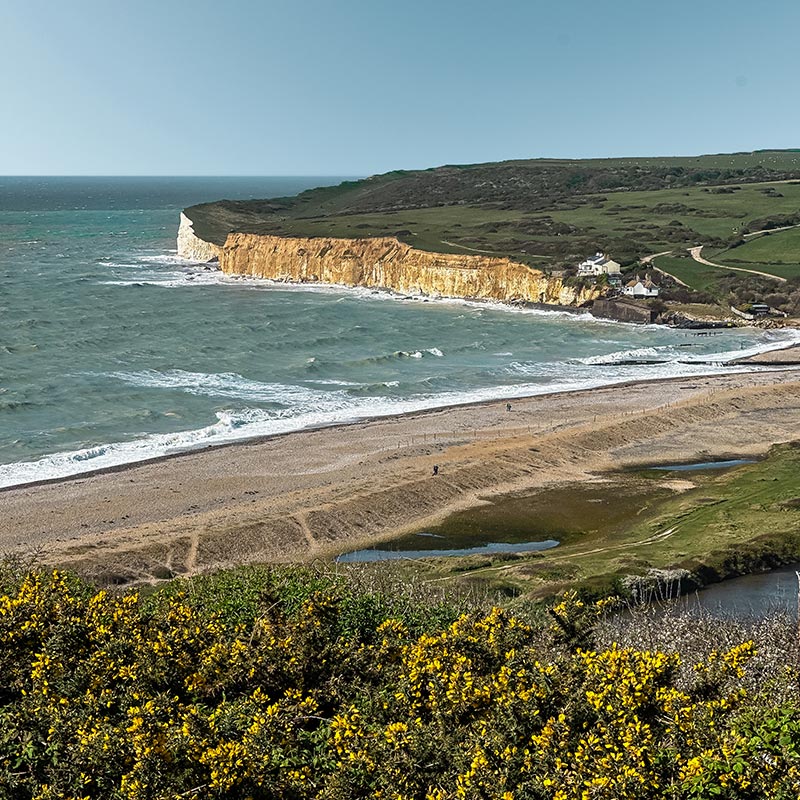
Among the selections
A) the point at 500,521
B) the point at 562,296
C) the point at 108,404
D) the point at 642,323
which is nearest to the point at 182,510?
the point at 500,521

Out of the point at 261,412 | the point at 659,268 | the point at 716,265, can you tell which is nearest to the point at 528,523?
the point at 261,412

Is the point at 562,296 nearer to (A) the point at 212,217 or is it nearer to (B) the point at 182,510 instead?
(B) the point at 182,510

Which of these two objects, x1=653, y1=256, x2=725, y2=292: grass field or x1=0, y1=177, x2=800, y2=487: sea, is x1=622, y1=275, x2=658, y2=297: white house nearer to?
x1=653, y1=256, x2=725, y2=292: grass field

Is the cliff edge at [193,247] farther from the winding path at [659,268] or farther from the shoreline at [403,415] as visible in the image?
the shoreline at [403,415]

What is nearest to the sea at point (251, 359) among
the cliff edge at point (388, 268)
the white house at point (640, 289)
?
the cliff edge at point (388, 268)

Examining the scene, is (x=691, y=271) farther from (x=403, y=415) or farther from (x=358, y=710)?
(x=358, y=710)

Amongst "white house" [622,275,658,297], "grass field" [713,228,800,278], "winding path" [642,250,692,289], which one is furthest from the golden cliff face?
"grass field" [713,228,800,278]
